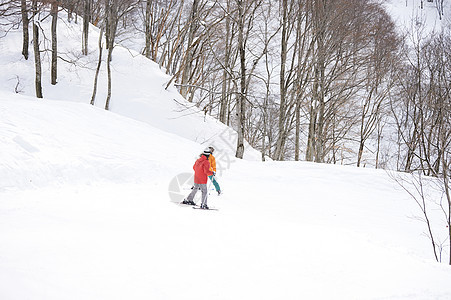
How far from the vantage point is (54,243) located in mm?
4387

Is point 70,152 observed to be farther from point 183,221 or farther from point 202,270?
point 202,270

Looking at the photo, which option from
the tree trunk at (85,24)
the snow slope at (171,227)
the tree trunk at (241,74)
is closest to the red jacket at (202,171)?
the snow slope at (171,227)

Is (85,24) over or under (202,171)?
over

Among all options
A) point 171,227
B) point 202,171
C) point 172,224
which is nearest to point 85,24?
point 202,171

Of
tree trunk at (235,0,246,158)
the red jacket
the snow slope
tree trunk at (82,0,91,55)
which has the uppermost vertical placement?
tree trunk at (82,0,91,55)

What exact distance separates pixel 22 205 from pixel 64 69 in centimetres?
1794

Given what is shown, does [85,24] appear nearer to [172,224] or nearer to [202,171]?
[202,171]

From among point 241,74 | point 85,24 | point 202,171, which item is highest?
point 85,24

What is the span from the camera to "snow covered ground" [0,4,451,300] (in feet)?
12.5

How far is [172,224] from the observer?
6281 mm

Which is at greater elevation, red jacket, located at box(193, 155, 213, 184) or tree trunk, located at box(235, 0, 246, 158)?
tree trunk, located at box(235, 0, 246, 158)

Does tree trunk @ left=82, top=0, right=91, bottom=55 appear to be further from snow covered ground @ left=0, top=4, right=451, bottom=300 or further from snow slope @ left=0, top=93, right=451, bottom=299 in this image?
snow slope @ left=0, top=93, right=451, bottom=299

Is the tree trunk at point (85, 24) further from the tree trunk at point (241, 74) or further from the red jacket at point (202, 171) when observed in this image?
the red jacket at point (202, 171)

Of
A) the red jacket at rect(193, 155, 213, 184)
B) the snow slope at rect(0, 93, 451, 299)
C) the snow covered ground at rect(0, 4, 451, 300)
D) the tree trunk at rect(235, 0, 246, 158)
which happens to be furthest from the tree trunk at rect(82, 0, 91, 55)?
the red jacket at rect(193, 155, 213, 184)
